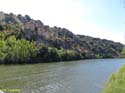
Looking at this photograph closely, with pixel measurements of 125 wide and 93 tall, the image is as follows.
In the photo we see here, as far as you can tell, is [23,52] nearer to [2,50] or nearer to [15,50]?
[15,50]

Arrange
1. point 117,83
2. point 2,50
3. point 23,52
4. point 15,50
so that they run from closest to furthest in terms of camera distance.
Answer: point 117,83 < point 2,50 < point 15,50 < point 23,52

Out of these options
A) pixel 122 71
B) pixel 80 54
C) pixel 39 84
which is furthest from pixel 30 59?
pixel 122 71

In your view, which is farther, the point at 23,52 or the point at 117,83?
the point at 23,52

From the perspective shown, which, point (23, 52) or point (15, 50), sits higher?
point (15, 50)

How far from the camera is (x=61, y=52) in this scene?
14625cm

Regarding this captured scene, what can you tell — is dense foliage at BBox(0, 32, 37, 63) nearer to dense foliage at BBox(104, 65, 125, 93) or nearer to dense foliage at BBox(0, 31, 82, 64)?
dense foliage at BBox(0, 31, 82, 64)

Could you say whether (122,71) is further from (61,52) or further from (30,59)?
(61,52)

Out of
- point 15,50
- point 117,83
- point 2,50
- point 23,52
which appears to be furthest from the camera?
point 23,52

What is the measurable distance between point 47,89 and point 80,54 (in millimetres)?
113251

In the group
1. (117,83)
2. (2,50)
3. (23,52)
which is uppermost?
(2,50)

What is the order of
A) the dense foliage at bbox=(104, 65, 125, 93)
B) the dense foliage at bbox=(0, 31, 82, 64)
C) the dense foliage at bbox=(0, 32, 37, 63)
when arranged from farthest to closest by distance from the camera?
1. the dense foliage at bbox=(0, 31, 82, 64)
2. the dense foliage at bbox=(0, 32, 37, 63)
3. the dense foliage at bbox=(104, 65, 125, 93)

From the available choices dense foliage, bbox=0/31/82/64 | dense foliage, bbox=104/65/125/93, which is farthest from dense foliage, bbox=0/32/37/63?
dense foliage, bbox=104/65/125/93

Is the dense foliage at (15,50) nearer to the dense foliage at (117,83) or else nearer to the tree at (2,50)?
the tree at (2,50)

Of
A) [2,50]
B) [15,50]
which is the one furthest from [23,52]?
[2,50]
